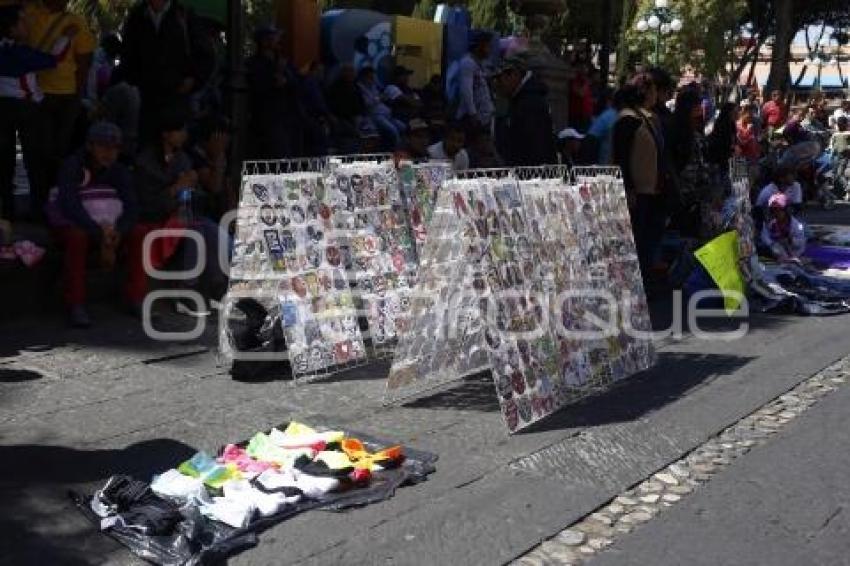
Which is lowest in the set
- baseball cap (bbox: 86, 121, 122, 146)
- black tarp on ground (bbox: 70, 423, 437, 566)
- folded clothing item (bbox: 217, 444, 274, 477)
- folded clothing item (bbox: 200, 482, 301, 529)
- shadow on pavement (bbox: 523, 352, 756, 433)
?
shadow on pavement (bbox: 523, 352, 756, 433)

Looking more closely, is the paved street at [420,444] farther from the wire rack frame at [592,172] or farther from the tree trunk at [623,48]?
the tree trunk at [623,48]

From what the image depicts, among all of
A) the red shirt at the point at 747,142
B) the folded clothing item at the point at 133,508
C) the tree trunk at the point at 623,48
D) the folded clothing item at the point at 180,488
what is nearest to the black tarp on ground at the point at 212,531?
the folded clothing item at the point at 133,508

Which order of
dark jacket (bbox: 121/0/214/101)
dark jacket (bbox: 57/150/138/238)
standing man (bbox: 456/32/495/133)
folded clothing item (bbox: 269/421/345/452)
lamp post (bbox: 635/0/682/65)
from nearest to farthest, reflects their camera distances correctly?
folded clothing item (bbox: 269/421/345/452)
dark jacket (bbox: 57/150/138/238)
dark jacket (bbox: 121/0/214/101)
standing man (bbox: 456/32/495/133)
lamp post (bbox: 635/0/682/65)

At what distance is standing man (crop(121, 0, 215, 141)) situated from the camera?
8.90 m

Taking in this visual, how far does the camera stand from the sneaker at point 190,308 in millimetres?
8016

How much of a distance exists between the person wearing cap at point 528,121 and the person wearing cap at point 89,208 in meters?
4.01

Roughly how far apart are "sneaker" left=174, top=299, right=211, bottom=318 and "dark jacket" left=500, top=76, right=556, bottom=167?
363 centimetres

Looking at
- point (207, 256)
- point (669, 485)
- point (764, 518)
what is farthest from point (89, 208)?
point (764, 518)

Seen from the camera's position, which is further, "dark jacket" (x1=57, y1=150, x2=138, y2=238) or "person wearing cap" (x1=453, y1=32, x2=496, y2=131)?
"person wearing cap" (x1=453, y1=32, x2=496, y2=131)

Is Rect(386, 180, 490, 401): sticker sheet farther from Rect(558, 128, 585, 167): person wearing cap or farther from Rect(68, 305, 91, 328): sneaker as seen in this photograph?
Rect(558, 128, 585, 167): person wearing cap

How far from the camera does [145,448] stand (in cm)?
523

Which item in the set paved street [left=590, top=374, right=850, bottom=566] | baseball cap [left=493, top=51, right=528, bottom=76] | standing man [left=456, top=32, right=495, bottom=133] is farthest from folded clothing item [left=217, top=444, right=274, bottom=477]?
standing man [left=456, top=32, right=495, bottom=133]

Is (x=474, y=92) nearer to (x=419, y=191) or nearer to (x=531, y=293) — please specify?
(x=419, y=191)

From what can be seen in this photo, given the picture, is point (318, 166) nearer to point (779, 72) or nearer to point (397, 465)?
point (397, 465)
